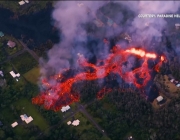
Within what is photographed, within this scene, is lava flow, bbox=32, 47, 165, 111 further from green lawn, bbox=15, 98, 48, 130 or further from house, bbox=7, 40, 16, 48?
house, bbox=7, 40, 16, 48

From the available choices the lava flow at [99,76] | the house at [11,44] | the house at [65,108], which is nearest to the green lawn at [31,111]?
the lava flow at [99,76]

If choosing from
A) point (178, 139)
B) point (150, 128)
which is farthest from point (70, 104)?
point (178, 139)

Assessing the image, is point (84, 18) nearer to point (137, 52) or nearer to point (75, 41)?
point (75, 41)

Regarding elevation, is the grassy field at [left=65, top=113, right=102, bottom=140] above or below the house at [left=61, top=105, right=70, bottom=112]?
below

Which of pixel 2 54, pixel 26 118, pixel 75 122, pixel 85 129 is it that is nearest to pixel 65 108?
pixel 75 122

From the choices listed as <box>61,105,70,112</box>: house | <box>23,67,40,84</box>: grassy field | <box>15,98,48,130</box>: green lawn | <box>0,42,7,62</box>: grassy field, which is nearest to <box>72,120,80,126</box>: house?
<box>61,105,70,112</box>: house
